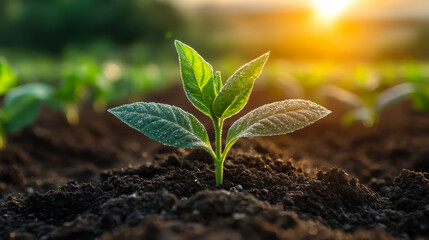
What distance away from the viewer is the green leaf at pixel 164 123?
1.73m

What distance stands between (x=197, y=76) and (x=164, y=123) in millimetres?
272

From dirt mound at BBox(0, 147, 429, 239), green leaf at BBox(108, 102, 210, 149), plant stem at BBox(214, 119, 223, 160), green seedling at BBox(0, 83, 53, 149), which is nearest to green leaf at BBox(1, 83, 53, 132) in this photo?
green seedling at BBox(0, 83, 53, 149)

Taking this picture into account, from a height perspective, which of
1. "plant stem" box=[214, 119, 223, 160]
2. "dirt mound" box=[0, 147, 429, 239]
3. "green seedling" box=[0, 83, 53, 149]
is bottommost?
"dirt mound" box=[0, 147, 429, 239]

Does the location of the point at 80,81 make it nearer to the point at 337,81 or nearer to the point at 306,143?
the point at 306,143

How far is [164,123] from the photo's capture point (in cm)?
179

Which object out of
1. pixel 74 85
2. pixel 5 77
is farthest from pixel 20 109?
pixel 74 85

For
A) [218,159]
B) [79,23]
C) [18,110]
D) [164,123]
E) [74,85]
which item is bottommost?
[218,159]

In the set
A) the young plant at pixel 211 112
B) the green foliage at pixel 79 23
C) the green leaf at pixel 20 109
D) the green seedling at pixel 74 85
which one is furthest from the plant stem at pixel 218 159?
the green foliage at pixel 79 23

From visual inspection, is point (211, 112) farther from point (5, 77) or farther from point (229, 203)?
point (5, 77)

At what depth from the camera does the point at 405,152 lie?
12.7ft

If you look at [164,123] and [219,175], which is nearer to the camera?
[164,123]

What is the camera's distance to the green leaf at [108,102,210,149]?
173cm

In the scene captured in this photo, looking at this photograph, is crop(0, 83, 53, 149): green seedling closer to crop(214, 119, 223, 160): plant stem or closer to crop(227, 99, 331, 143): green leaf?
crop(214, 119, 223, 160): plant stem

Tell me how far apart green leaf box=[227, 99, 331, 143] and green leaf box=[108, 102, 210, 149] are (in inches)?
7.2
